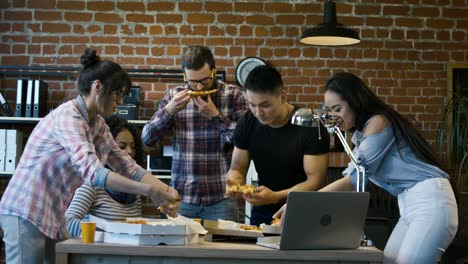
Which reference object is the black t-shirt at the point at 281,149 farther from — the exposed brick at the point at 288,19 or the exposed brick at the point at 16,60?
the exposed brick at the point at 16,60

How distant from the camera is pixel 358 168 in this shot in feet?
8.20

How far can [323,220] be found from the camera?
7.63ft

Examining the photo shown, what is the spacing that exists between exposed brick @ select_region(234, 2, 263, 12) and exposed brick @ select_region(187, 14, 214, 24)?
0.69 ft

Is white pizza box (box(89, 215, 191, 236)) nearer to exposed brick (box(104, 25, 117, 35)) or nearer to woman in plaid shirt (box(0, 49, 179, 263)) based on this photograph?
woman in plaid shirt (box(0, 49, 179, 263))

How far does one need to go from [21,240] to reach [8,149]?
121 inches

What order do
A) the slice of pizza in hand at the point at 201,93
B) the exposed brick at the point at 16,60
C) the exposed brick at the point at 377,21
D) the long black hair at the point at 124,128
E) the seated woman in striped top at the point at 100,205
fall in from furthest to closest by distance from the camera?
the exposed brick at the point at 377,21, the exposed brick at the point at 16,60, the slice of pizza in hand at the point at 201,93, the long black hair at the point at 124,128, the seated woman in striped top at the point at 100,205

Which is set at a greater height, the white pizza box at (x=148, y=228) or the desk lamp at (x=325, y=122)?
the desk lamp at (x=325, y=122)

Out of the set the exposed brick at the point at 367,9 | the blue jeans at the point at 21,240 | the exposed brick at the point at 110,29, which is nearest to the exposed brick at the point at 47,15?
the exposed brick at the point at 110,29

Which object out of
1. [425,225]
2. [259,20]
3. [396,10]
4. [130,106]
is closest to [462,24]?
[396,10]

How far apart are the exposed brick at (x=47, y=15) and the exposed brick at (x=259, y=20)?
1.47 metres

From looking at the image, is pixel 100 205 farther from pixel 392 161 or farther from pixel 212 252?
pixel 392 161

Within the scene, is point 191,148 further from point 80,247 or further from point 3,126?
point 3,126

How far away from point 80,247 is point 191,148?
128 centimetres

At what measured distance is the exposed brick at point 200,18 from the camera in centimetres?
577
